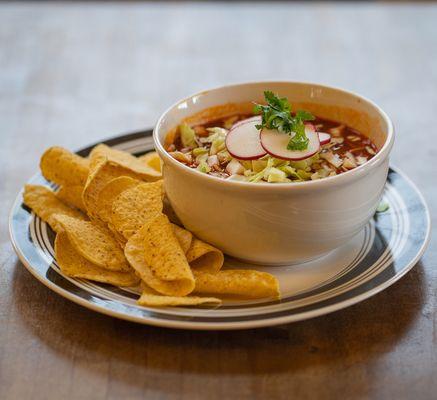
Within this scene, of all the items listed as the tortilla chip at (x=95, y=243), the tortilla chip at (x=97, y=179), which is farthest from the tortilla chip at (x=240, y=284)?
the tortilla chip at (x=97, y=179)

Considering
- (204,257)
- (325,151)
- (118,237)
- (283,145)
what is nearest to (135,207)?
(118,237)

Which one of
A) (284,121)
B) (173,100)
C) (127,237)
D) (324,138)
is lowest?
(173,100)

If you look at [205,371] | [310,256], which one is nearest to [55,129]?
[310,256]

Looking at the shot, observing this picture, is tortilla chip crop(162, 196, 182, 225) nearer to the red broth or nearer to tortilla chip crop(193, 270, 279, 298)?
the red broth

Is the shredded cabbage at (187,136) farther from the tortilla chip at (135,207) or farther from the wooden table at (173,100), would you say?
the wooden table at (173,100)

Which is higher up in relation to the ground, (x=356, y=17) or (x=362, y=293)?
(x=362, y=293)

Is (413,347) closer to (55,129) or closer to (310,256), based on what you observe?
(310,256)

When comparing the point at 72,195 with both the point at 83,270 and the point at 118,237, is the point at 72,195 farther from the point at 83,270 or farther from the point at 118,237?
the point at 83,270
